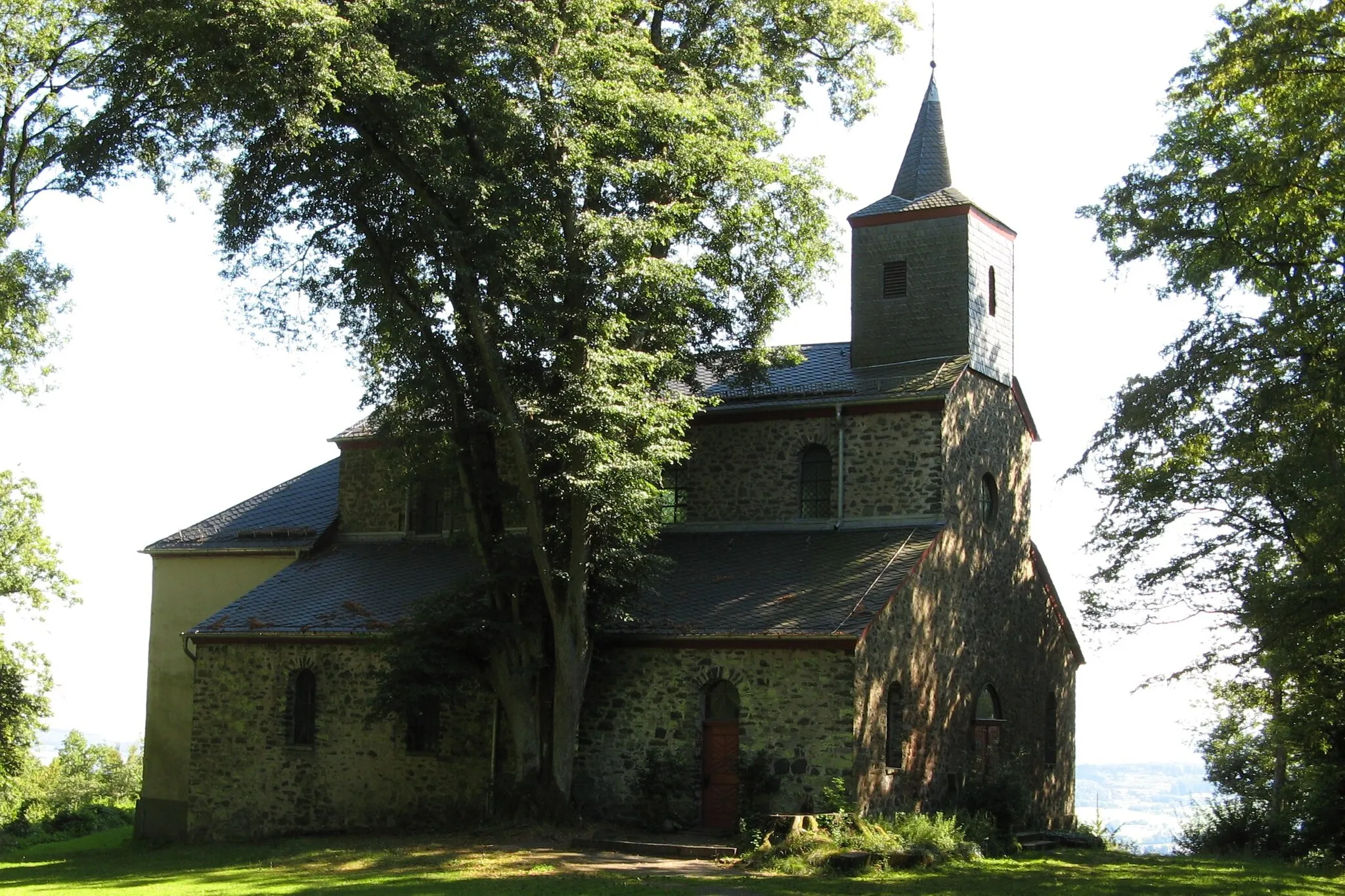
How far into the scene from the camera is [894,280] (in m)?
28.1

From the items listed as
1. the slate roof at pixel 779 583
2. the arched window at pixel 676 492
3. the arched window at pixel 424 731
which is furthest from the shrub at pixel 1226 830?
the arched window at pixel 424 731

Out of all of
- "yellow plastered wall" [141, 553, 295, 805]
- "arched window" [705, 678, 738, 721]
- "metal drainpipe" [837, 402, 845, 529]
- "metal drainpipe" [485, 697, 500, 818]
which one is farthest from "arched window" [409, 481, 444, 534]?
"arched window" [705, 678, 738, 721]

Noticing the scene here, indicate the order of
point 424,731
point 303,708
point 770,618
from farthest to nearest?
point 303,708 → point 424,731 → point 770,618

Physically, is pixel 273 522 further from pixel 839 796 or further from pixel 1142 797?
pixel 1142 797

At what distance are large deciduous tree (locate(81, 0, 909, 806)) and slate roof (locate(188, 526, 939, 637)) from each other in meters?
1.47

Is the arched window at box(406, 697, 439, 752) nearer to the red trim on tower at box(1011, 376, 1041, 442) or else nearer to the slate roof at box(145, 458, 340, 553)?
the slate roof at box(145, 458, 340, 553)

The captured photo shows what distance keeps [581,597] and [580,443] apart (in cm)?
289

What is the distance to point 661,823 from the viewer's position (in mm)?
22297

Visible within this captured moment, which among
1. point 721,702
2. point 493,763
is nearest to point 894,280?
point 721,702

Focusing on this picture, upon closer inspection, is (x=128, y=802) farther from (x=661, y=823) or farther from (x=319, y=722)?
(x=661, y=823)

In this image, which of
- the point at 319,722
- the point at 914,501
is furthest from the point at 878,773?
the point at 319,722

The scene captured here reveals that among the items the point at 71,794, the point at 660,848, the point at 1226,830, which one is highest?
the point at 660,848

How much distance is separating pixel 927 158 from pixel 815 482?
772 cm

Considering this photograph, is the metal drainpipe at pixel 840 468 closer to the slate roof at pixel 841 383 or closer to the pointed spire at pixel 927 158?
the slate roof at pixel 841 383
